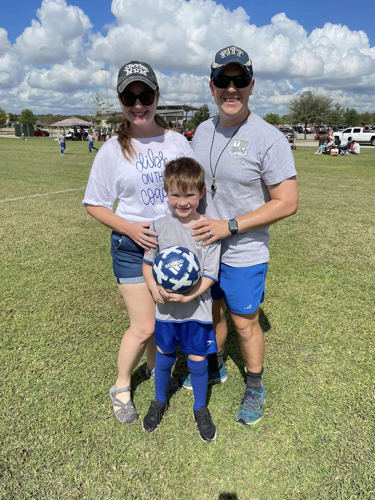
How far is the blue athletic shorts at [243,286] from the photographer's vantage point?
7.73 ft

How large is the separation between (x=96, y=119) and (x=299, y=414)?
213ft

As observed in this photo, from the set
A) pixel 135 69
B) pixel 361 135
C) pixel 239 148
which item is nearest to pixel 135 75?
pixel 135 69

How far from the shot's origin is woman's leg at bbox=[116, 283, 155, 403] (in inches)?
94.7

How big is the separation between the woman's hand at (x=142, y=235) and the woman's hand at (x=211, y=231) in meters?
0.25

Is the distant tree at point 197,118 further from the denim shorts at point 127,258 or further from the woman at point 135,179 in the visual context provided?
the denim shorts at point 127,258

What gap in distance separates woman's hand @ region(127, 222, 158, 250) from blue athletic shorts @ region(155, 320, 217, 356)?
1.73 feet

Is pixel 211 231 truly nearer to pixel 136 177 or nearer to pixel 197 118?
Answer: pixel 136 177

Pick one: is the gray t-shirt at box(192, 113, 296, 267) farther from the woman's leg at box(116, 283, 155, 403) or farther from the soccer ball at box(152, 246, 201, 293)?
the woman's leg at box(116, 283, 155, 403)

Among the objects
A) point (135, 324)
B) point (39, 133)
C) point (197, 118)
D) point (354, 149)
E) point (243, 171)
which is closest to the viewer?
point (243, 171)

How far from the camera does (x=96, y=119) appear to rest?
6109cm

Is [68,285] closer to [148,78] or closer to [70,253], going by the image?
[70,253]

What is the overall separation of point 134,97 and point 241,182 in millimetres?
812

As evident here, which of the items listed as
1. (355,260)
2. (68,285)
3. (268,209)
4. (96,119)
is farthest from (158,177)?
(96,119)

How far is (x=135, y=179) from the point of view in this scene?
86.4 inches
